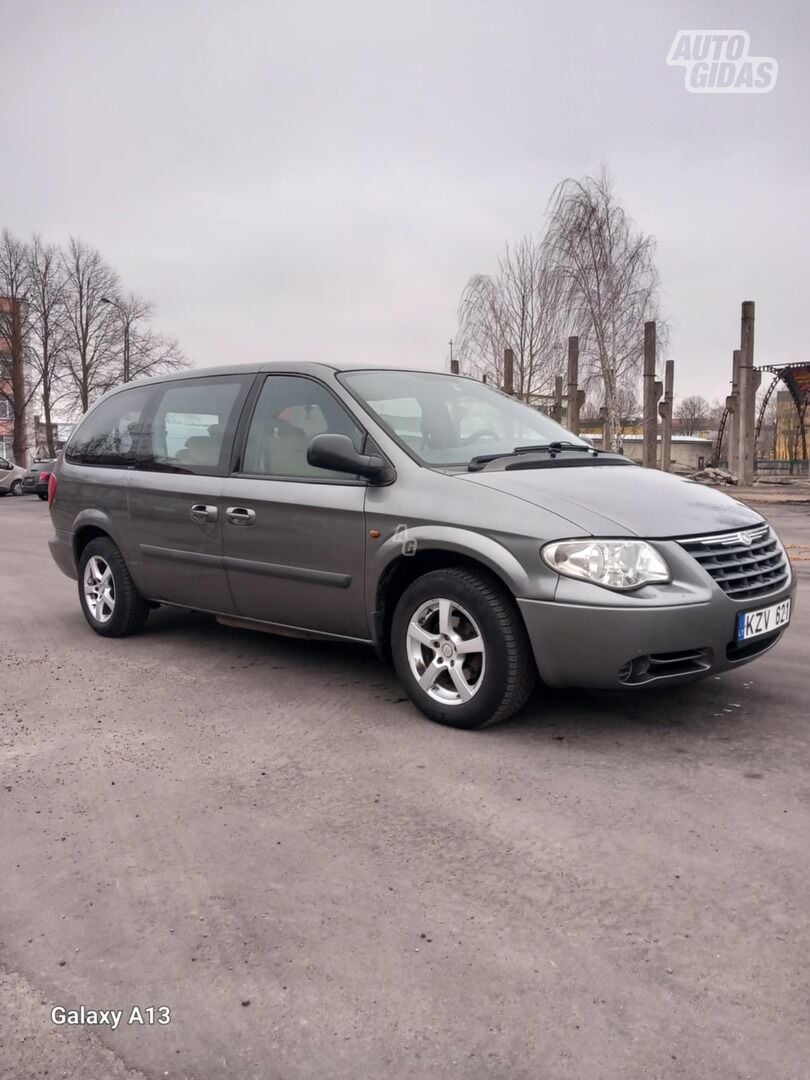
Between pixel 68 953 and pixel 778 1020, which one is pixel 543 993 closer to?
pixel 778 1020

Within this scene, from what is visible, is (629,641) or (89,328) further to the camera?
(89,328)

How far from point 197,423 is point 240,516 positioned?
831 mm

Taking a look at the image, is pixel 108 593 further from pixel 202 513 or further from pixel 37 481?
pixel 37 481

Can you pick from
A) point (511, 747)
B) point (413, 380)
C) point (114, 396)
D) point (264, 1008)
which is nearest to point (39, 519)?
point (114, 396)

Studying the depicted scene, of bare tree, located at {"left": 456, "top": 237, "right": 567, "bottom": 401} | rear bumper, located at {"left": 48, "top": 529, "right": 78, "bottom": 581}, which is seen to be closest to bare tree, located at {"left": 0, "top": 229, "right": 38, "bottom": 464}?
bare tree, located at {"left": 456, "top": 237, "right": 567, "bottom": 401}

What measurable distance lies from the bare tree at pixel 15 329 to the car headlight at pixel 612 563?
4548cm

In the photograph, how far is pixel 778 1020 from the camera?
2.04 m

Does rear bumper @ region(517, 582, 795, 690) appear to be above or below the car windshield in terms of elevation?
below

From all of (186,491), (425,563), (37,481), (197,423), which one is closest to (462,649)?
(425,563)

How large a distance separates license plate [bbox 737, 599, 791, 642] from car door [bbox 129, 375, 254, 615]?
104 inches

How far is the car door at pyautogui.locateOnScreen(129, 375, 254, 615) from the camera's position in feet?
16.8

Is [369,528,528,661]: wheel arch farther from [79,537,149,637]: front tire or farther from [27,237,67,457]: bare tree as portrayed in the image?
[27,237,67,457]: bare tree

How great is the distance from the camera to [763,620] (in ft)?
13.0

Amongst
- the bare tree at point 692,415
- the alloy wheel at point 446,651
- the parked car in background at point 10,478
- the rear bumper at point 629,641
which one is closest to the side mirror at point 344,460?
the alloy wheel at point 446,651
